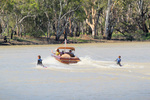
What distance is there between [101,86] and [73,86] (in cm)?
145

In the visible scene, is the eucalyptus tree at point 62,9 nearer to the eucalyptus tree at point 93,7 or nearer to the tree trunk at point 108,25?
the eucalyptus tree at point 93,7

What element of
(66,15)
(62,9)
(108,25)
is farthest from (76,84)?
(108,25)

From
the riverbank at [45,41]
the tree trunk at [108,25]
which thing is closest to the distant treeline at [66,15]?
the tree trunk at [108,25]

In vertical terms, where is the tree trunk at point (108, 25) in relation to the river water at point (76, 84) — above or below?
above

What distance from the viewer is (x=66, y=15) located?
241 feet

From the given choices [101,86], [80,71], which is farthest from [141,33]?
[101,86]

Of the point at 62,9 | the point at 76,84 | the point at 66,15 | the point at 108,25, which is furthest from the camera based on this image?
the point at 108,25

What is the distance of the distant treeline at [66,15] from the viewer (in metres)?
68.4

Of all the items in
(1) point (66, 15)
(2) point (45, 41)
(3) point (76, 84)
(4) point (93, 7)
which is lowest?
(3) point (76, 84)

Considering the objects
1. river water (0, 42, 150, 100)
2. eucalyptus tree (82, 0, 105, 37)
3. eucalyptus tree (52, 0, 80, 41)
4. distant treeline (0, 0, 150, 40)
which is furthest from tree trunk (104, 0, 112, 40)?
river water (0, 42, 150, 100)

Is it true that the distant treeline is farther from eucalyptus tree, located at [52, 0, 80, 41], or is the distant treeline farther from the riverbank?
the riverbank

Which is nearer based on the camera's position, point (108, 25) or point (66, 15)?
point (66, 15)

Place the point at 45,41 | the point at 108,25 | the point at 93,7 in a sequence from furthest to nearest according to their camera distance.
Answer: the point at 93,7
the point at 108,25
the point at 45,41

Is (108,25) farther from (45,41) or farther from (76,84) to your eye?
(76,84)
